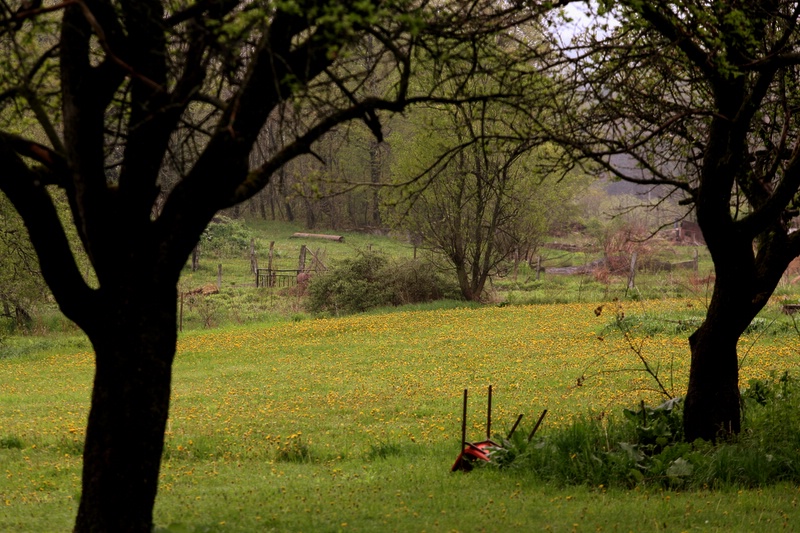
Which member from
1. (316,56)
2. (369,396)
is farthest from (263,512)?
(369,396)

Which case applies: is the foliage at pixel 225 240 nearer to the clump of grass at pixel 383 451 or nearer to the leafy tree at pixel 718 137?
the clump of grass at pixel 383 451

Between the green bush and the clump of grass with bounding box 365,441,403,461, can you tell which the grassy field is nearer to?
the clump of grass with bounding box 365,441,403,461

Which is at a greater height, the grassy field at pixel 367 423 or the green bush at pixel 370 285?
the green bush at pixel 370 285

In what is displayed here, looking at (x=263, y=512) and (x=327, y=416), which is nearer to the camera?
(x=263, y=512)

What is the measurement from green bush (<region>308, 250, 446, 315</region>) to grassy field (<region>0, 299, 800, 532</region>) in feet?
16.6

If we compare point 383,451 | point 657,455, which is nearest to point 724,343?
point 657,455

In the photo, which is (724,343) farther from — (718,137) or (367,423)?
(367,423)

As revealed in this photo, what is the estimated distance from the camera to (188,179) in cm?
534

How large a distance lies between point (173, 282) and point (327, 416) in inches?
316

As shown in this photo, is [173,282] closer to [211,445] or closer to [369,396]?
[211,445]

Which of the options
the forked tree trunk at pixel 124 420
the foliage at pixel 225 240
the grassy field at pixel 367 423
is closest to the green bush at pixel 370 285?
the grassy field at pixel 367 423

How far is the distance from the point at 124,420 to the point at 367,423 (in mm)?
7464

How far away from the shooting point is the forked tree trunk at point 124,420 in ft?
17.6

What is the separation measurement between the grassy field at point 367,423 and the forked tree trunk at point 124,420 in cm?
67
